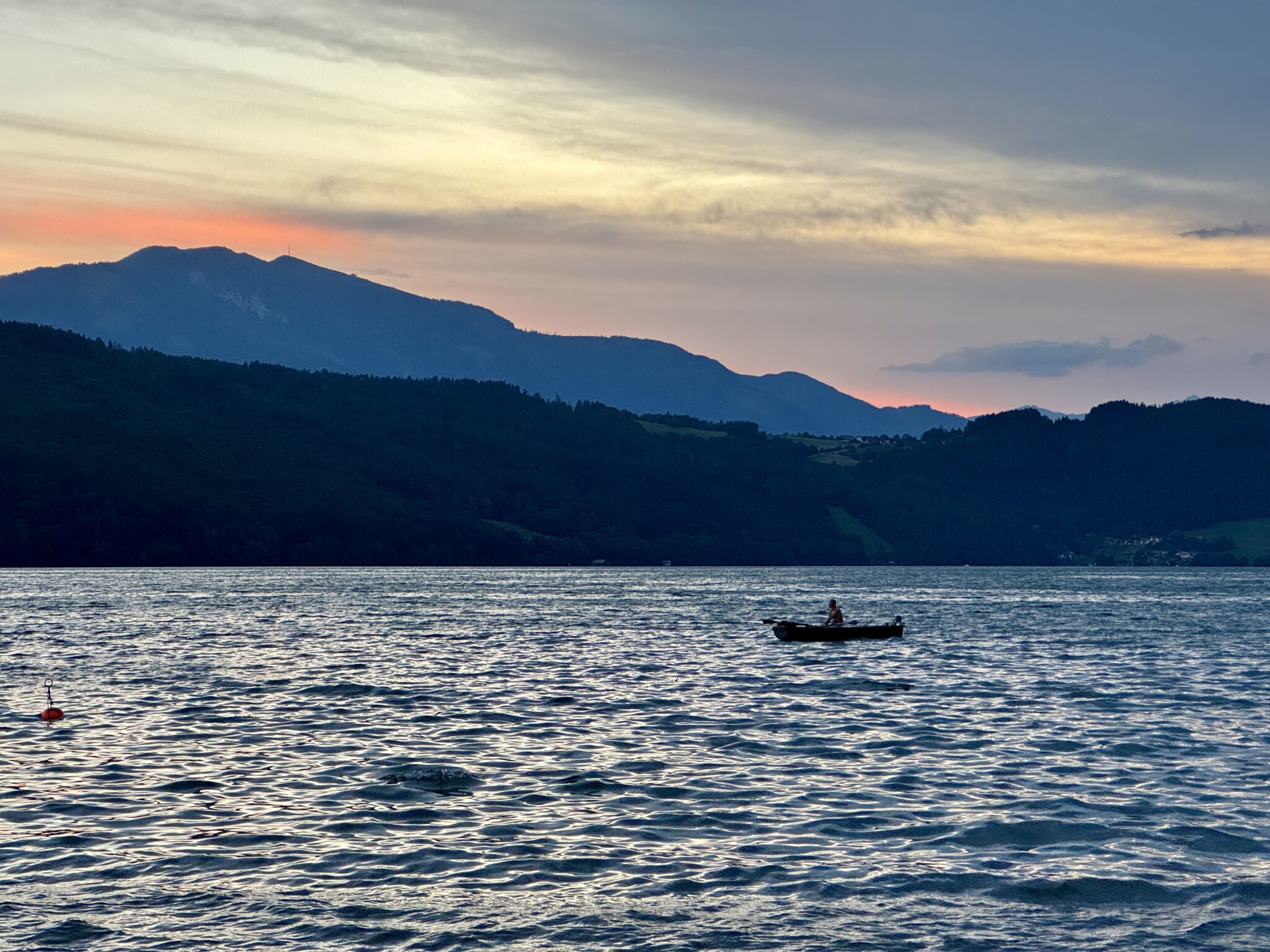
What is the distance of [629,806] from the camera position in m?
35.8

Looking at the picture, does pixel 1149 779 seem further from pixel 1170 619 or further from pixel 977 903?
pixel 1170 619

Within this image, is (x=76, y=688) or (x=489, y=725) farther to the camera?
(x=76, y=688)

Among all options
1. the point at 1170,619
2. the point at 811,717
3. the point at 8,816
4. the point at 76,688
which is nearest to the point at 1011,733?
the point at 811,717

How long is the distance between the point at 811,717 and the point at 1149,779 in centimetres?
1715

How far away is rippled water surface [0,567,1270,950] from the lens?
83.3 ft

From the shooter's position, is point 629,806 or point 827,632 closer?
point 629,806

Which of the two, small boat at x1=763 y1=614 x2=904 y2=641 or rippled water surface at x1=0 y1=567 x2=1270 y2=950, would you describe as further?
small boat at x1=763 y1=614 x2=904 y2=641

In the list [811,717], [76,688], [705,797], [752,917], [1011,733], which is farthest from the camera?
[76,688]

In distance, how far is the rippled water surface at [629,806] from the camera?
83.3ft

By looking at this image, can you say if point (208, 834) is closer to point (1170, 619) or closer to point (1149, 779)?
point (1149, 779)

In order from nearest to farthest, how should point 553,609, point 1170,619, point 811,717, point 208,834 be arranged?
1. point 208,834
2. point 811,717
3. point 1170,619
4. point 553,609

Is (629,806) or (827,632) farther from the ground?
(629,806)

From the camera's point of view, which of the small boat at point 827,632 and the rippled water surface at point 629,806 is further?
the small boat at point 827,632

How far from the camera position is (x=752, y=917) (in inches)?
1006
